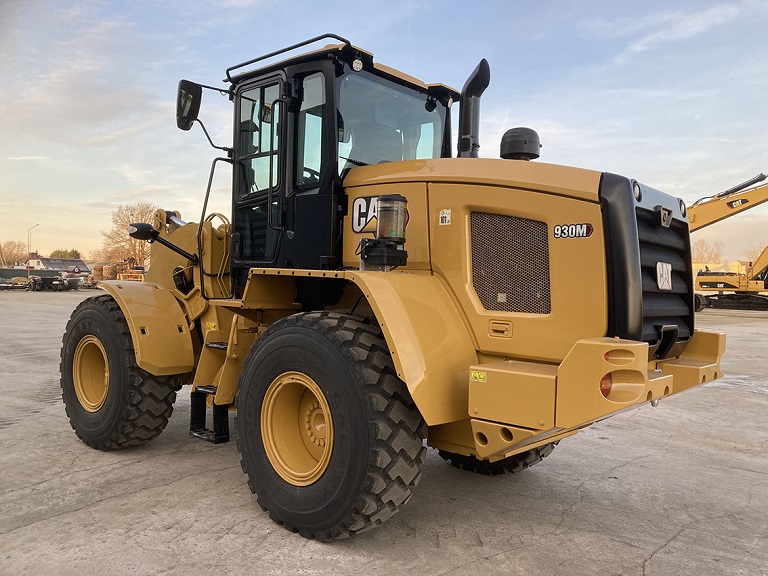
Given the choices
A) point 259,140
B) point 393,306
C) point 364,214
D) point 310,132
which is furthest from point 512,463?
point 259,140

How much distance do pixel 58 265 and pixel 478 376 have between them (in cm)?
4669

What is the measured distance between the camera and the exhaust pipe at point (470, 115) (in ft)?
13.7

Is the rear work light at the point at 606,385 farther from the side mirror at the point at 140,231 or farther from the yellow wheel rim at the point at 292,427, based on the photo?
the side mirror at the point at 140,231

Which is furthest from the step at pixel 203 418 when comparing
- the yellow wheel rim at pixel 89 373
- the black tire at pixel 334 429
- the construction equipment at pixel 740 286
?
the construction equipment at pixel 740 286

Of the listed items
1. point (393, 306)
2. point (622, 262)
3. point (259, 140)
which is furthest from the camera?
point (259, 140)

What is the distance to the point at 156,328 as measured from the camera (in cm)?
498

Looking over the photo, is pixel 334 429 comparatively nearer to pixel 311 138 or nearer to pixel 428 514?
pixel 428 514

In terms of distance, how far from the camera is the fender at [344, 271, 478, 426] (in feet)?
10.2

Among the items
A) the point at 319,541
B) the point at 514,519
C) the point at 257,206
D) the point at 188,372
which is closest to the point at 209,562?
the point at 319,541

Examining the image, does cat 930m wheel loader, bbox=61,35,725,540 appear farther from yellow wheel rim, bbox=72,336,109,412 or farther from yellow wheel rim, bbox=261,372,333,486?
yellow wheel rim, bbox=72,336,109,412

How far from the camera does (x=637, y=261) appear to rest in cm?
310

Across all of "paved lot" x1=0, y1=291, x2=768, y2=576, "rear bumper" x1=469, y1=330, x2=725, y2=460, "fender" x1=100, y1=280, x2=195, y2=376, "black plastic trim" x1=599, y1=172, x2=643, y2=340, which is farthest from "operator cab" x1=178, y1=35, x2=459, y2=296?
"black plastic trim" x1=599, y1=172, x2=643, y2=340

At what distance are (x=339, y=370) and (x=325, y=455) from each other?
506 millimetres

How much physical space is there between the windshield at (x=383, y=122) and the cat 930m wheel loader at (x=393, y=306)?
0.5 inches
